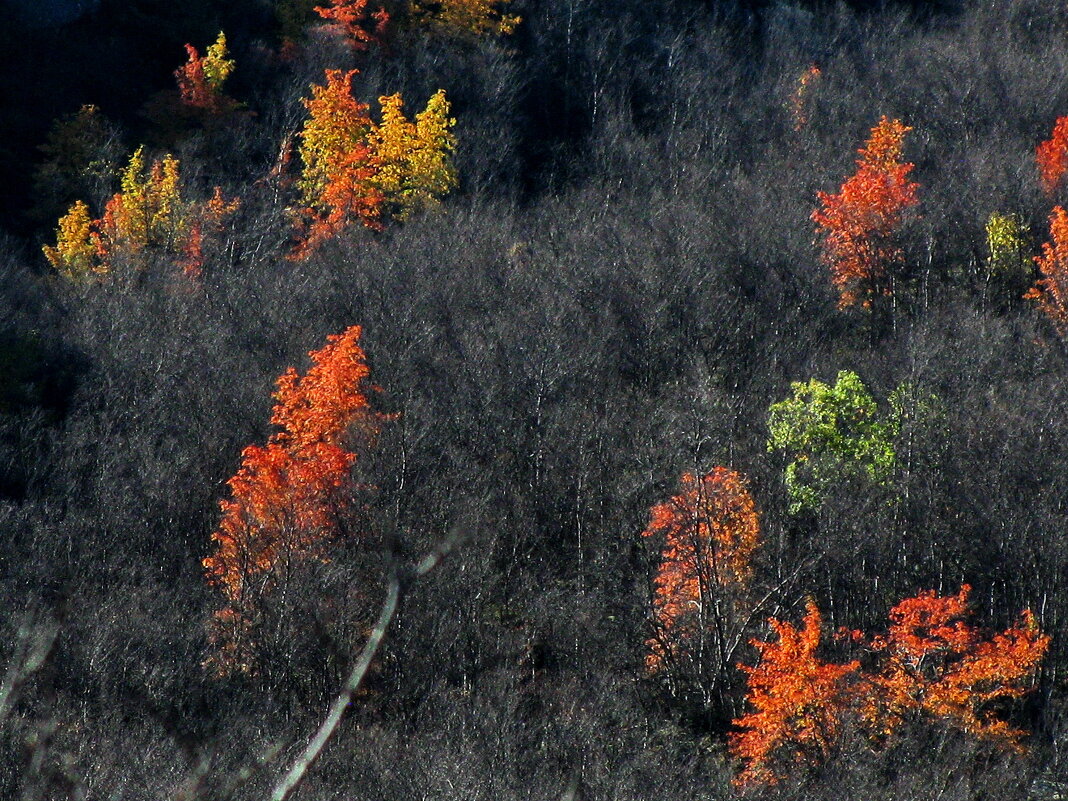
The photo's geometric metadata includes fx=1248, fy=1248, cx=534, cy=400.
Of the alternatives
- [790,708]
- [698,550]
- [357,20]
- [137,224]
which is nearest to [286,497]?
[698,550]

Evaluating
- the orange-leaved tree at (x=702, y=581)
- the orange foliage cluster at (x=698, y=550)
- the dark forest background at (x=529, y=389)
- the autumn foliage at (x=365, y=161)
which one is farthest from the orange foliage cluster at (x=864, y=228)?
the orange-leaved tree at (x=702, y=581)

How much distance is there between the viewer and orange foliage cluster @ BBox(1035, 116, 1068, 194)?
5144 cm

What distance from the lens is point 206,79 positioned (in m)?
54.8

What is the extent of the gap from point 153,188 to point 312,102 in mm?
8605

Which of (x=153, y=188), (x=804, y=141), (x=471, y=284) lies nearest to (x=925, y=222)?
(x=804, y=141)

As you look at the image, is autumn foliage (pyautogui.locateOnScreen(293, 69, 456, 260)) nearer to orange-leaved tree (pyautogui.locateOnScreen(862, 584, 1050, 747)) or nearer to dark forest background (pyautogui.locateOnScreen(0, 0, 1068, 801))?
dark forest background (pyautogui.locateOnScreen(0, 0, 1068, 801))

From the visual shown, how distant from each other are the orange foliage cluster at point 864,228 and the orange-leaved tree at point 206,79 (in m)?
26.1

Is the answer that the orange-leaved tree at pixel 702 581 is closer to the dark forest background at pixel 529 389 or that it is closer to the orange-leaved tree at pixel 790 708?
the dark forest background at pixel 529 389

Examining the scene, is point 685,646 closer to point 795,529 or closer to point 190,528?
point 795,529

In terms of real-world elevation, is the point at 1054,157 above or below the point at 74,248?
above

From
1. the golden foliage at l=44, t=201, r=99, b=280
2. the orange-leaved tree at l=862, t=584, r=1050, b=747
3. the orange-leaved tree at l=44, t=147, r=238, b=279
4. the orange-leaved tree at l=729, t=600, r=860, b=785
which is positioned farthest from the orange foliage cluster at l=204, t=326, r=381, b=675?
the golden foliage at l=44, t=201, r=99, b=280

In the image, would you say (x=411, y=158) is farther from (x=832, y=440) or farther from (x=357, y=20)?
(x=832, y=440)

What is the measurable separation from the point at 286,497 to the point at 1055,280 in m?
29.6

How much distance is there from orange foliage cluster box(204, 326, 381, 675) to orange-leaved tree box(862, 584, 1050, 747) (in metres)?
11.9
